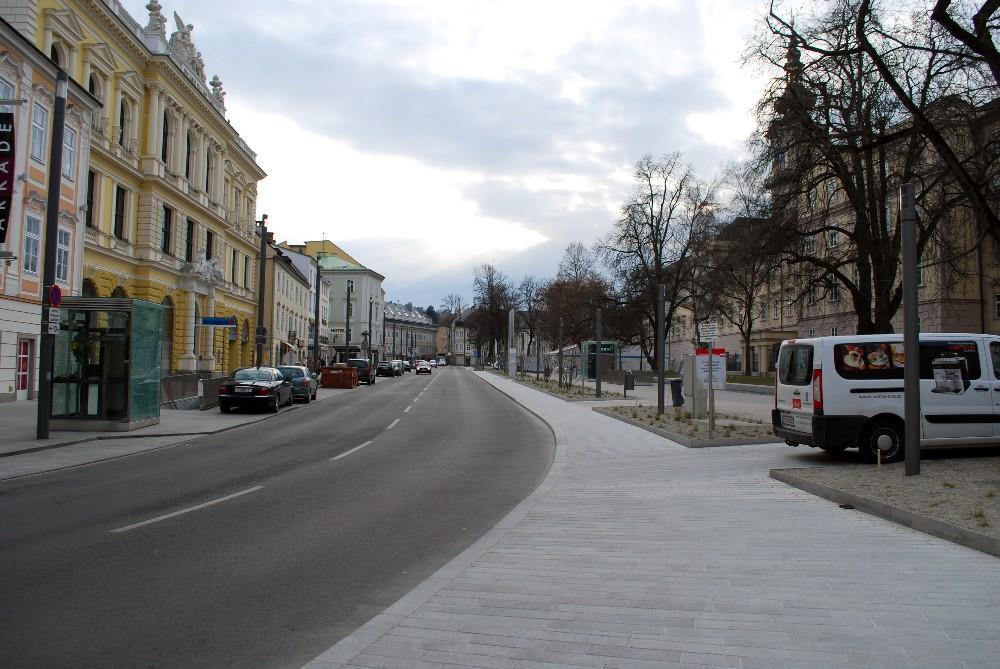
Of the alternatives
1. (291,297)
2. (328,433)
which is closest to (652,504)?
(328,433)

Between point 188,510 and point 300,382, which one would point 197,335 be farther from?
point 188,510

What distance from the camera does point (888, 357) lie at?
11586mm

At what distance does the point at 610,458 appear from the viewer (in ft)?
43.5

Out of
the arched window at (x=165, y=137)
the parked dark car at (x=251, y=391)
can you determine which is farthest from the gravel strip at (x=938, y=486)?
the arched window at (x=165, y=137)

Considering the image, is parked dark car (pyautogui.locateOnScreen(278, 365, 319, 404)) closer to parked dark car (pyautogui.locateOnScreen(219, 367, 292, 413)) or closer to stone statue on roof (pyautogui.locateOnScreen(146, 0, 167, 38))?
parked dark car (pyautogui.locateOnScreen(219, 367, 292, 413))

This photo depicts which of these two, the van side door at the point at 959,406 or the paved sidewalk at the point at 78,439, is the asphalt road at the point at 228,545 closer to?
the paved sidewalk at the point at 78,439

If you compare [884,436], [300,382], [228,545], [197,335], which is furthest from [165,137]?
[884,436]

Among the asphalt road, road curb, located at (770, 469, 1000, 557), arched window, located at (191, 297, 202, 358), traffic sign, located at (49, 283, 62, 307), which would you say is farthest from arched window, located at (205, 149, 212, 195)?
road curb, located at (770, 469, 1000, 557)

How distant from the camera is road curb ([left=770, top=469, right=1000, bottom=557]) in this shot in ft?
20.5

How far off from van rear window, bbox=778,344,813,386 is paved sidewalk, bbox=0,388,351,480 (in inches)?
485

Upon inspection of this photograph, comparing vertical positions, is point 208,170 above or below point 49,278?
above

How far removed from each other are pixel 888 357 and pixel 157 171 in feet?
120

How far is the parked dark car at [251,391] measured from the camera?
24328 mm

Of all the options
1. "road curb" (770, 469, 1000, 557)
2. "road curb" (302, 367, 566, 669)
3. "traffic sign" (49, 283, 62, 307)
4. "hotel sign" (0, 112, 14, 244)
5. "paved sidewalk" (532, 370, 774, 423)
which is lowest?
"road curb" (302, 367, 566, 669)
